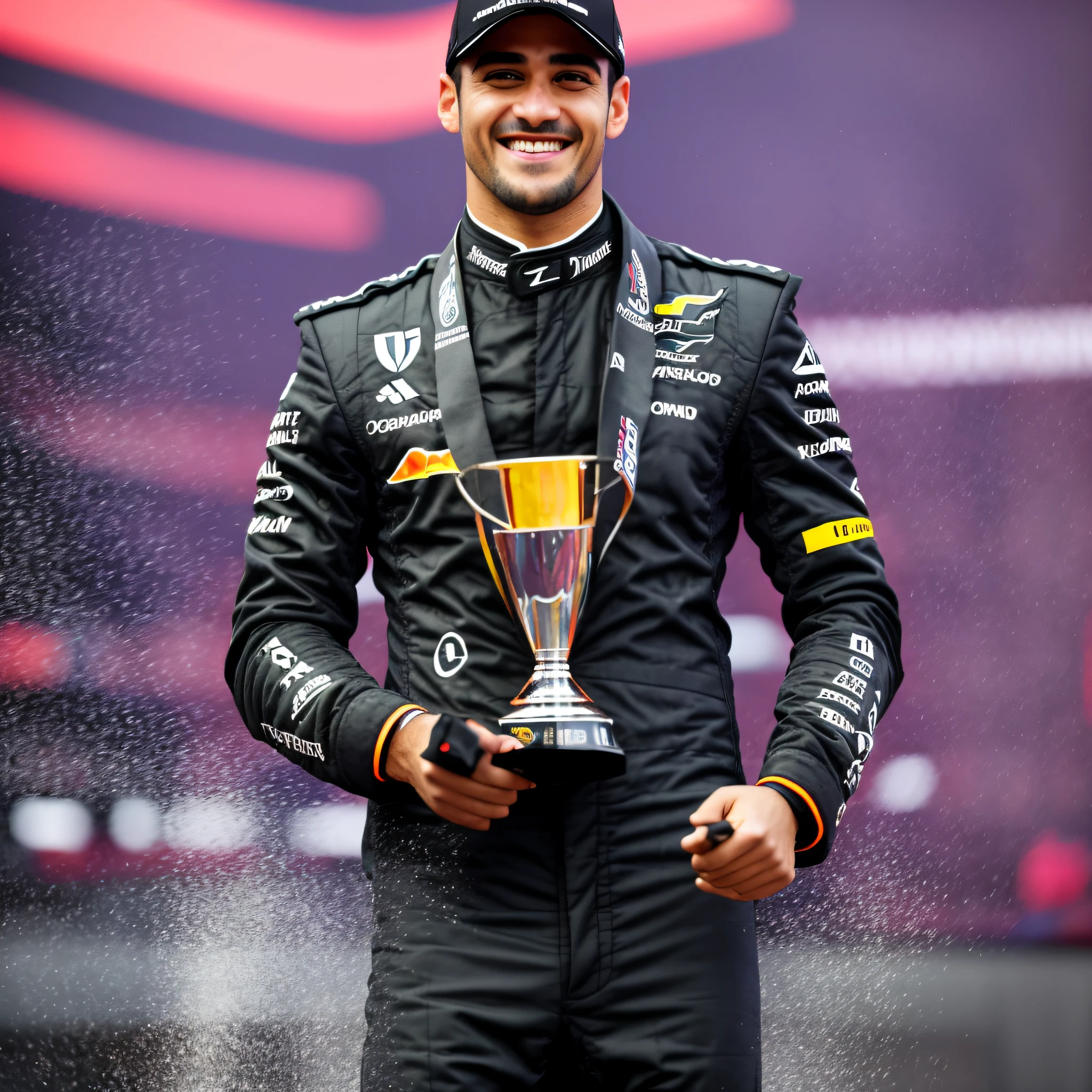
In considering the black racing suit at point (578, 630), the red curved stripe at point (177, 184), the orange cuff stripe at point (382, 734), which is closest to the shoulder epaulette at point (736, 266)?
the black racing suit at point (578, 630)

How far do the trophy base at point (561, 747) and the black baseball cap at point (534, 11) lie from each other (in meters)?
0.69

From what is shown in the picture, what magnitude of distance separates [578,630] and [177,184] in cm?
169

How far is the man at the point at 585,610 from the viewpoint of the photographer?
127 centimetres

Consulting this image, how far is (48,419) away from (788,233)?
1.44m

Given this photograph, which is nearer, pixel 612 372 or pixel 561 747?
pixel 561 747

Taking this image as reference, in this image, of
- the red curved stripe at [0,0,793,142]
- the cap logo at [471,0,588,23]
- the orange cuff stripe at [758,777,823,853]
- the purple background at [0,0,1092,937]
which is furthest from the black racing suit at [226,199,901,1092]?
the red curved stripe at [0,0,793,142]

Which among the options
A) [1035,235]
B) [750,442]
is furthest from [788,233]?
[750,442]

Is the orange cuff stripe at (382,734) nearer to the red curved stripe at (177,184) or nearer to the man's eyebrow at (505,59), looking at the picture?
the man's eyebrow at (505,59)

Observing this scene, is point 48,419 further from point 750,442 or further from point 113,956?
point 750,442

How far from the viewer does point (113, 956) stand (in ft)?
8.19

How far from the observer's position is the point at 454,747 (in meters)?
1.11

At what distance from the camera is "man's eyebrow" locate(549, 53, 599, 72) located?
1.45m

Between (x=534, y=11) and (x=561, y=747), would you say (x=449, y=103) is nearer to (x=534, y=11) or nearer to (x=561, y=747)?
(x=534, y=11)

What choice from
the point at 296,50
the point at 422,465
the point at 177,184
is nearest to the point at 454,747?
the point at 422,465
